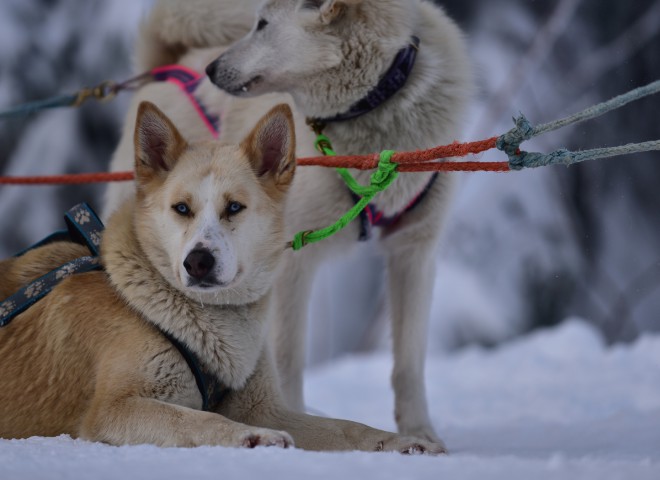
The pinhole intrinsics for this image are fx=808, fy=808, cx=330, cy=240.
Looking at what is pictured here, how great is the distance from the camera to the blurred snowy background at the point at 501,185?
21.1ft

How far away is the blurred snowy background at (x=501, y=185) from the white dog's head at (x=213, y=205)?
4.54 meters

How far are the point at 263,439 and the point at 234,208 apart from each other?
57 centimetres

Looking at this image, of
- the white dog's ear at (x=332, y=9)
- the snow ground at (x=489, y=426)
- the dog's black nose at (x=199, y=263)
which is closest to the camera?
the snow ground at (x=489, y=426)

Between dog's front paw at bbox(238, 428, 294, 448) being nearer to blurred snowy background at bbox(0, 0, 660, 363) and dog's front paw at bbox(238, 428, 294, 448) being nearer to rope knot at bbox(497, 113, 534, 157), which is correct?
rope knot at bbox(497, 113, 534, 157)

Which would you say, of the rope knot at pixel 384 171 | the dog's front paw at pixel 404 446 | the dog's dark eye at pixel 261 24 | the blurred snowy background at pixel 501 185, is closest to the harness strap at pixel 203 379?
the dog's front paw at pixel 404 446

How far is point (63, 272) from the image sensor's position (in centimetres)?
197

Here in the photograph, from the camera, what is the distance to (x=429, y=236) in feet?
9.18

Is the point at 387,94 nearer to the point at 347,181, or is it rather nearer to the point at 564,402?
the point at 347,181

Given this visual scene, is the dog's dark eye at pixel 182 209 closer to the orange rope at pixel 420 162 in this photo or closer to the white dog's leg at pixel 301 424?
the white dog's leg at pixel 301 424

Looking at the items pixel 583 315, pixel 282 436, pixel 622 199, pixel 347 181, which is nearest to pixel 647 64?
pixel 622 199

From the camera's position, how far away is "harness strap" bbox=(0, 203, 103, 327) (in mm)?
1940

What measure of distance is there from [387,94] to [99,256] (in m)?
1.04

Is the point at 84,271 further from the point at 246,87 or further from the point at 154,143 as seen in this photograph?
the point at 246,87

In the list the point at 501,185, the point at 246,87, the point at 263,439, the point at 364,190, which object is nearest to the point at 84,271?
the point at 263,439
